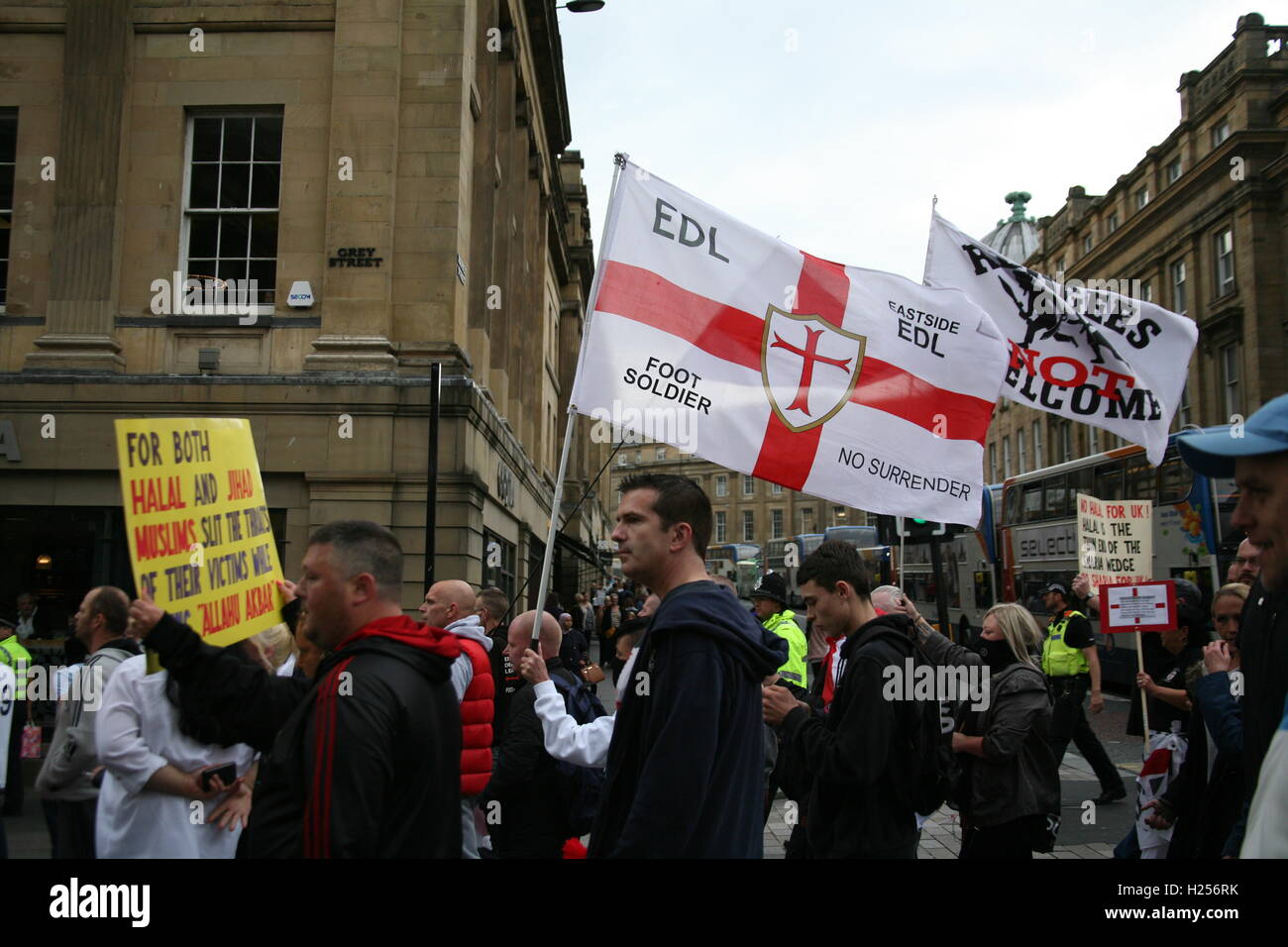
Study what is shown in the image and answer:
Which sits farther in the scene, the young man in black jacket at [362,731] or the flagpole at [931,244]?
the flagpole at [931,244]

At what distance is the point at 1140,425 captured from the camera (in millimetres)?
5883

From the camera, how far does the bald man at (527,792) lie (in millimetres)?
4562

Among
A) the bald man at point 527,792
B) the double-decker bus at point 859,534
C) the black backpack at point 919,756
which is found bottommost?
the bald man at point 527,792

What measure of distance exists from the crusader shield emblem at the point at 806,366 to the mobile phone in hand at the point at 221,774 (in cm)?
284

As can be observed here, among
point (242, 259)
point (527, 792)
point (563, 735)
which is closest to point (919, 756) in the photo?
point (563, 735)

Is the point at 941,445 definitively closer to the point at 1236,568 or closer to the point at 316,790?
the point at 1236,568

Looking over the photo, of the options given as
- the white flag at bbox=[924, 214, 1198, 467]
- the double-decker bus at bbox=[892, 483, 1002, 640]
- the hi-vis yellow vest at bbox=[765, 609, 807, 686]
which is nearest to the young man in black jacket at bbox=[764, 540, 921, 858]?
the white flag at bbox=[924, 214, 1198, 467]

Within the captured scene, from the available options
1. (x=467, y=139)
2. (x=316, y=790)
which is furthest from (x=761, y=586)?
(x=467, y=139)

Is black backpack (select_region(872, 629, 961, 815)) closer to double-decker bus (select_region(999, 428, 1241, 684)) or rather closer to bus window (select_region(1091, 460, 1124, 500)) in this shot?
double-decker bus (select_region(999, 428, 1241, 684))

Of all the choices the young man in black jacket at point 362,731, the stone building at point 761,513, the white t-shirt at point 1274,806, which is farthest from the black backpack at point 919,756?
the stone building at point 761,513

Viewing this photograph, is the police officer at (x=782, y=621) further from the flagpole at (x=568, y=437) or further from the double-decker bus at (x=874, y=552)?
the double-decker bus at (x=874, y=552)

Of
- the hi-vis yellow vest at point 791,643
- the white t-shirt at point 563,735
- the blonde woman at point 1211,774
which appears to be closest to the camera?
the white t-shirt at point 563,735

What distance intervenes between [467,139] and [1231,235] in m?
34.5

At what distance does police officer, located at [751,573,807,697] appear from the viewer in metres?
8.27
